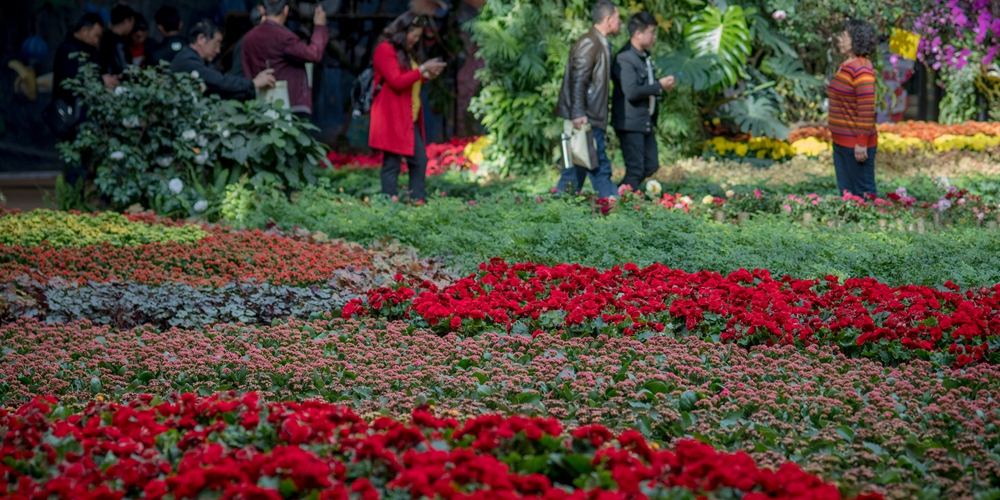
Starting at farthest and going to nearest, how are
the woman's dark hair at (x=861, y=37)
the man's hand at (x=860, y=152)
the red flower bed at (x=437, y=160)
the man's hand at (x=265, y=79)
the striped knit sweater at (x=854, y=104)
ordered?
the red flower bed at (x=437, y=160) → the man's hand at (x=265, y=79) → the man's hand at (x=860, y=152) → the striped knit sweater at (x=854, y=104) → the woman's dark hair at (x=861, y=37)

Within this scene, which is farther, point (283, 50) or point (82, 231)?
point (283, 50)

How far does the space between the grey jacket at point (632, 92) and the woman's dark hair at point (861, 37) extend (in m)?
1.64

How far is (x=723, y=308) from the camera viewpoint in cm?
470

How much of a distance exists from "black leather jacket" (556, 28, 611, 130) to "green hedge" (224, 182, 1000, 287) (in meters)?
0.92

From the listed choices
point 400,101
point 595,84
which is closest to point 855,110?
point 595,84

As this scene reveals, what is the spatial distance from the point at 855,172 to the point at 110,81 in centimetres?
691

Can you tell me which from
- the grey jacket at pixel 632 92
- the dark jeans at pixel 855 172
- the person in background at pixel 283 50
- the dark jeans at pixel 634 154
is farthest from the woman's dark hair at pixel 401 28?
the dark jeans at pixel 855 172

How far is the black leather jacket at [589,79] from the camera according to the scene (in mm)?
8609

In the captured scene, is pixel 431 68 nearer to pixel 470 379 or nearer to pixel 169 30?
pixel 169 30

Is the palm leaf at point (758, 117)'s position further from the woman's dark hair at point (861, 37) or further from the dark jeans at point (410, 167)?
the dark jeans at point (410, 167)

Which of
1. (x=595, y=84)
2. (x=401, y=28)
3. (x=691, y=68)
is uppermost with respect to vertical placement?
(x=401, y=28)

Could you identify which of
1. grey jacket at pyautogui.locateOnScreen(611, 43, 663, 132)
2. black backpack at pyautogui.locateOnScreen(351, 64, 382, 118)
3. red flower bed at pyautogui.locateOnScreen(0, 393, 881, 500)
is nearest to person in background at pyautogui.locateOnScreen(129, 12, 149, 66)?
black backpack at pyautogui.locateOnScreen(351, 64, 382, 118)

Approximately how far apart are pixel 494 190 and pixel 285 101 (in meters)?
2.35

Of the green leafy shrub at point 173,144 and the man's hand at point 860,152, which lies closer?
the man's hand at point 860,152
